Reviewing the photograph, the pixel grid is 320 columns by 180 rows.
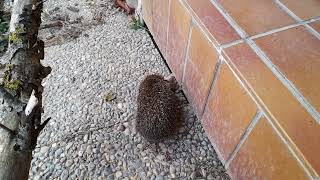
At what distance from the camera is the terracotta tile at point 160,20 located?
1.54 m

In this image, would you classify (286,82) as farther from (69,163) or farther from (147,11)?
(147,11)

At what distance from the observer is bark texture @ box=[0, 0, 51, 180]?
856mm

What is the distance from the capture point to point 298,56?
926mm

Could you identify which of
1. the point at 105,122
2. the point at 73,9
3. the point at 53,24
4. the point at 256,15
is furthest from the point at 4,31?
the point at 256,15

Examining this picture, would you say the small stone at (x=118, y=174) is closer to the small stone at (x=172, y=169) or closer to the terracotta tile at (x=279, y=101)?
the small stone at (x=172, y=169)

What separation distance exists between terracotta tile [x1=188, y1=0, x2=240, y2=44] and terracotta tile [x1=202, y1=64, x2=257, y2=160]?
10cm

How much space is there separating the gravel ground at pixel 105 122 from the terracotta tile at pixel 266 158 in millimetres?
412

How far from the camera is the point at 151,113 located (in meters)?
1.48

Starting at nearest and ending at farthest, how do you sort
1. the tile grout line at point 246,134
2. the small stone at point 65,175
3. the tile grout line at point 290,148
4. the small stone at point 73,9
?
the tile grout line at point 290,148 → the tile grout line at point 246,134 → the small stone at point 65,175 → the small stone at point 73,9

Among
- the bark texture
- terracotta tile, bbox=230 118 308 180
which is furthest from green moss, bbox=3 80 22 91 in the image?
terracotta tile, bbox=230 118 308 180

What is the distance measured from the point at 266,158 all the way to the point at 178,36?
71 cm

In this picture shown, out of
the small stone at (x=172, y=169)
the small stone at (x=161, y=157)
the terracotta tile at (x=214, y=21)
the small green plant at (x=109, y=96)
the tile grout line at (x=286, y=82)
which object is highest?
the terracotta tile at (x=214, y=21)

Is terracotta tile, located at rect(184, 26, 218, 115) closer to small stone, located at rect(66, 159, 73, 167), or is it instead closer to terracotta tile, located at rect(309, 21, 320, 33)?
terracotta tile, located at rect(309, 21, 320, 33)

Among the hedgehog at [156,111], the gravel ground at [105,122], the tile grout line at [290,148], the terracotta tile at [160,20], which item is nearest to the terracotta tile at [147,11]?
the terracotta tile at [160,20]
